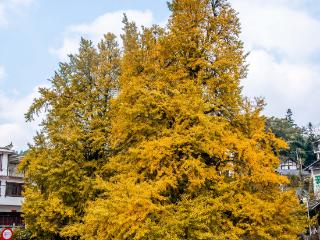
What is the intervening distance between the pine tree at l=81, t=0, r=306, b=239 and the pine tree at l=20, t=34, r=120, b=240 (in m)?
5.40

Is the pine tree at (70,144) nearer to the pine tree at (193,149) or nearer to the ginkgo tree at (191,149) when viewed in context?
the ginkgo tree at (191,149)

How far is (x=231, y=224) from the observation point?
17.3 meters

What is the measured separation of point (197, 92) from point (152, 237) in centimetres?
735

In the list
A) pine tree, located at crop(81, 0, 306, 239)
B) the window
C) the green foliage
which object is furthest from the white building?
the green foliage

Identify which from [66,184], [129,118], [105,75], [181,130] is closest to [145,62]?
[129,118]

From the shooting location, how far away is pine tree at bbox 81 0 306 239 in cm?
1695

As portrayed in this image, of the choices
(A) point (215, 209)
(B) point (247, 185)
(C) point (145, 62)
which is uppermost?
(C) point (145, 62)

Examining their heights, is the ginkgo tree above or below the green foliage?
below

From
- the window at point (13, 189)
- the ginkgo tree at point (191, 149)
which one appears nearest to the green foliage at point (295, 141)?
the window at point (13, 189)

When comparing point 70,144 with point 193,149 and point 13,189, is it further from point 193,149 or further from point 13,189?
point 13,189

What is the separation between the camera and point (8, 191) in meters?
43.9

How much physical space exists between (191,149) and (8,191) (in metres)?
32.2

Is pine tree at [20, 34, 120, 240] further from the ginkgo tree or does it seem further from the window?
the window

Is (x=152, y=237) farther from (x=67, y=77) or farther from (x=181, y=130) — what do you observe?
(x=67, y=77)
